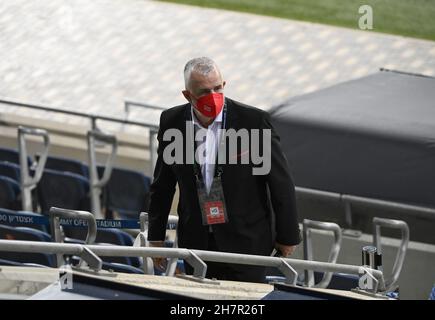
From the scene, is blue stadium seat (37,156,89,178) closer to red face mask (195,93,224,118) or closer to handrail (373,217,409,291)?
handrail (373,217,409,291)

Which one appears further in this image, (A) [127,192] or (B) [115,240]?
(A) [127,192]

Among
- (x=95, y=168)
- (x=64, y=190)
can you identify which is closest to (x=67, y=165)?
(x=95, y=168)

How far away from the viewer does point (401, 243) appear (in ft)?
24.5

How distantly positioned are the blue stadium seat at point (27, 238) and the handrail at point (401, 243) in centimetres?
202

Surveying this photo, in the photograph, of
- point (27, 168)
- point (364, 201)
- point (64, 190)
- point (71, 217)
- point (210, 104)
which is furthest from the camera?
point (27, 168)

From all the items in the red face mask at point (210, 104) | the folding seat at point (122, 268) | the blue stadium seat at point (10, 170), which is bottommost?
the folding seat at point (122, 268)

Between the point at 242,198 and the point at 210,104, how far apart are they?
0.51m

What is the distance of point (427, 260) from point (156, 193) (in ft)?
8.98

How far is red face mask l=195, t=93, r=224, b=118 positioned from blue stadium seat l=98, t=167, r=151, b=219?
386 cm

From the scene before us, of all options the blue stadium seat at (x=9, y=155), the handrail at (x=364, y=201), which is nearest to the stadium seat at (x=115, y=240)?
the handrail at (x=364, y=201)

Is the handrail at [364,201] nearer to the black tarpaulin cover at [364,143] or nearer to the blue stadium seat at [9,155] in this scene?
the black tarpaulin cover at [364,143]

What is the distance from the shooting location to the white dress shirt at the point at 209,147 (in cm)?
564

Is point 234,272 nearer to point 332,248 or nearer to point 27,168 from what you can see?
point 332,248

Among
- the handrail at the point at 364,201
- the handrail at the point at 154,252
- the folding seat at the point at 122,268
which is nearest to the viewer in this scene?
the handrail at the point at 154,252
